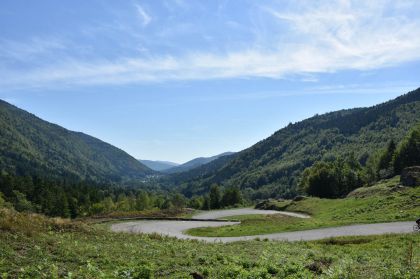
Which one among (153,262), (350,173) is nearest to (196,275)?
(153,262)

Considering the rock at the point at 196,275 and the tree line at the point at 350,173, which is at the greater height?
the tree line at the point at 350,173

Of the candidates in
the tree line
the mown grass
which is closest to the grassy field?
the mown grass

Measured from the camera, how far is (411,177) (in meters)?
68.8

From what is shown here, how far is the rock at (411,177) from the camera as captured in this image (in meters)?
67.5

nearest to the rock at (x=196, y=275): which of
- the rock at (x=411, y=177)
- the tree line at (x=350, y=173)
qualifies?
the rock at (x=411, y=177)

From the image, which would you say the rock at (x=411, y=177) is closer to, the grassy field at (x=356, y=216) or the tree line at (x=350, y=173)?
the grassy field at (x=356, y=216)

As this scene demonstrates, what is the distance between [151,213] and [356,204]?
36505 mm

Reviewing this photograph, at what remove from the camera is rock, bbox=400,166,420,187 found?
221ft

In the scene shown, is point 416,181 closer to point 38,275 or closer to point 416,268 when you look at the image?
point 416,268

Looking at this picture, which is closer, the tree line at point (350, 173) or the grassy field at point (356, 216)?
the grassy field at point (356, 216)

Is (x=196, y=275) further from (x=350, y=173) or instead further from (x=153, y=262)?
(x=350, y=173)

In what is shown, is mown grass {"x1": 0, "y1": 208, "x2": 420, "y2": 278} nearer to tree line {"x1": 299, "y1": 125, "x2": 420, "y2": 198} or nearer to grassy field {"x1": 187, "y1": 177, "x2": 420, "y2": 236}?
grassy field {"x1": 187, "y1": 177, "x2": 420, "y2": 236}

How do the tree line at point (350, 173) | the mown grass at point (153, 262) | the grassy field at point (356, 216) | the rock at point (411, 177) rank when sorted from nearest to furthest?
the mown grass at point (153, 262) < the grassy field at point (356, 216) < the rock at point (411, 177) < the tree line at point (350, 173)

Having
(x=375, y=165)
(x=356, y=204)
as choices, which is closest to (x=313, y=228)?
(x=356, y=204)
